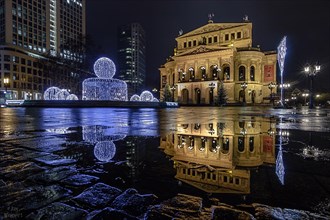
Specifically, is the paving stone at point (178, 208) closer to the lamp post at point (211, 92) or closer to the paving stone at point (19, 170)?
the paving stone at point (19, 170)

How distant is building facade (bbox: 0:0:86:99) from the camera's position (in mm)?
69375

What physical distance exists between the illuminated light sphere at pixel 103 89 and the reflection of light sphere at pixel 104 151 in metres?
21.1

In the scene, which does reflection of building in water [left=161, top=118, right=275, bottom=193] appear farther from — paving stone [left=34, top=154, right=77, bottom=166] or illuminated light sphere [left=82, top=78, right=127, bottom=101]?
illuminated light sphere [left=82, top=78, right=127, bottom=101]

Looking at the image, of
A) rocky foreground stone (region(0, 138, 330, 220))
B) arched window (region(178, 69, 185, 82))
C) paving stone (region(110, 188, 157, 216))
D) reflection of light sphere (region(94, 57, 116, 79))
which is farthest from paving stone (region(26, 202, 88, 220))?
arched window (region(178, 69, 185, 82))

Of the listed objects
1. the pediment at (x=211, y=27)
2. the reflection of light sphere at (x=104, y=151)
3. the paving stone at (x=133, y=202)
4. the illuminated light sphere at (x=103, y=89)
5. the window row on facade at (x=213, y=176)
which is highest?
the pediment at (x=211, y=27)

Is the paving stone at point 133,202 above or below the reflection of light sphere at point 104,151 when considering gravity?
below

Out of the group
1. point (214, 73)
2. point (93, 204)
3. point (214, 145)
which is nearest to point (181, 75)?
point (214, 73)

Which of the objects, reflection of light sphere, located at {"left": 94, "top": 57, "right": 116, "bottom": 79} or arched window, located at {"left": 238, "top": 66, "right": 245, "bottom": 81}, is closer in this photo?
reflection of light sphere, located at {"left": 94, "top": 57, "right": 116, "bottom": 79}

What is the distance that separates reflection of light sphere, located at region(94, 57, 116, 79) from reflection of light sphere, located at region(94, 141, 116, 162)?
1979 centimetres

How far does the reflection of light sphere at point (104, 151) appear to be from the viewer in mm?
2787

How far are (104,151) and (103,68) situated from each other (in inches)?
809

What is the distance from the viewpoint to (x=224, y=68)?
55062 mm

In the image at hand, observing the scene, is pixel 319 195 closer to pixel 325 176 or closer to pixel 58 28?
pixel 325 176

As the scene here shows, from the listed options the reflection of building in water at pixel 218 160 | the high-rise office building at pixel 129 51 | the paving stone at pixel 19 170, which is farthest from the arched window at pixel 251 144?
the high-rise office building at pixel 129 51
